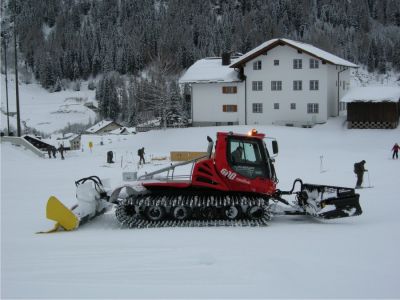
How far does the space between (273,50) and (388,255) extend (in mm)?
40948

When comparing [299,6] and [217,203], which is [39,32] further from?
[217,203]

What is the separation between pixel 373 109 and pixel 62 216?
37206mm

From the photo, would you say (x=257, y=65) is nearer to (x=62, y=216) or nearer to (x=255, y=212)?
(x=255, y=212)

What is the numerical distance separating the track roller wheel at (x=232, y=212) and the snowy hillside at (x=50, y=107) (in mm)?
95513

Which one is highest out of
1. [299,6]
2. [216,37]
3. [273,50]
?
[299,6]

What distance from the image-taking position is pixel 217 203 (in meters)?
11.9

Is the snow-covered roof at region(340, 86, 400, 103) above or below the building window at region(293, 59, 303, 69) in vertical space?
below

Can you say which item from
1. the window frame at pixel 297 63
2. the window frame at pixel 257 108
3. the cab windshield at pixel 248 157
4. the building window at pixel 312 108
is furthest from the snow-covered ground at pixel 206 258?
the window frame at pixel 257 108

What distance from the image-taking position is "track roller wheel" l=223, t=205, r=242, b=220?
468 inches

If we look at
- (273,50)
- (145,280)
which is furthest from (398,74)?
(145,280)

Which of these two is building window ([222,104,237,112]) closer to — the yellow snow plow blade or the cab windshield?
the cab windshield

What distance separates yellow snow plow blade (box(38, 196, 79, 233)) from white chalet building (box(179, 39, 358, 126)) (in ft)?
123

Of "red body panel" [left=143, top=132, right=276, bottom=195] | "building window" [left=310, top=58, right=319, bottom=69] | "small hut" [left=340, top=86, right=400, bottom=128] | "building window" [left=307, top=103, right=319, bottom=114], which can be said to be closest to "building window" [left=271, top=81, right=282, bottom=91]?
"building window" [left=307, top=103, right=319, bottom=114]

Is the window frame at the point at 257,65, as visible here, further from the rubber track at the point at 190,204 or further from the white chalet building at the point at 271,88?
the rubber track at the point at 190,204
